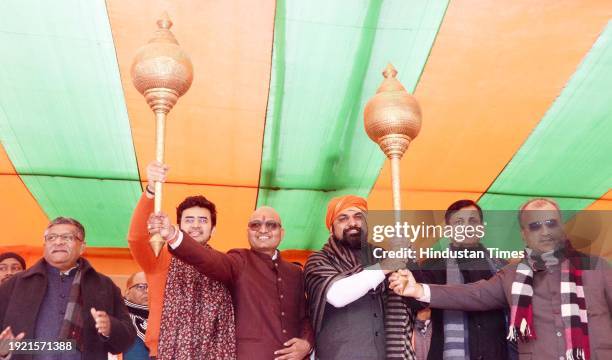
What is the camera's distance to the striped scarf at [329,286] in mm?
2834

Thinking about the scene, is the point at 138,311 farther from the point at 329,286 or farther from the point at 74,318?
the point at 329,286

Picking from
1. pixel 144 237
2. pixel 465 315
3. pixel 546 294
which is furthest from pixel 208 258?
pixel 546 294

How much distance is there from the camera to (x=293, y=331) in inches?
113

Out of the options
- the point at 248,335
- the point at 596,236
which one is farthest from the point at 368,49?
the point at 248,335

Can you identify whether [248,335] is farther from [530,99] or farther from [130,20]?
[530,99]

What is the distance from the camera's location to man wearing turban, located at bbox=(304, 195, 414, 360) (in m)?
2.79

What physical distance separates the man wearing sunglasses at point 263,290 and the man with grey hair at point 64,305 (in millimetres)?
506

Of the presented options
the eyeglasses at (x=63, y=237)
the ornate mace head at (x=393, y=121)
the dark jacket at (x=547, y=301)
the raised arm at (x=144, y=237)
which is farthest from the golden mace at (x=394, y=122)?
the eyeglasses at (x=63, y=237)

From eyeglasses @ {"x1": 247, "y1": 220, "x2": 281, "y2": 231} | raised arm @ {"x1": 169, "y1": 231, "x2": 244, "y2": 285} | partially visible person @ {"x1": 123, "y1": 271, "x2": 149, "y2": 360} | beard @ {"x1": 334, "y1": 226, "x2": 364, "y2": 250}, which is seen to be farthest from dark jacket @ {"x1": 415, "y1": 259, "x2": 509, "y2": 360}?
partially visible person @ {"x1": 123, "y1": 271, "x2": 149, "y2": 360}

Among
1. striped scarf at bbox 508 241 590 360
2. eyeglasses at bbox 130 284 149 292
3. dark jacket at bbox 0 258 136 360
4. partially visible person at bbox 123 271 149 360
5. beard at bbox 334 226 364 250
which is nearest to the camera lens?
striped scarf at bbox 508 241 590 360

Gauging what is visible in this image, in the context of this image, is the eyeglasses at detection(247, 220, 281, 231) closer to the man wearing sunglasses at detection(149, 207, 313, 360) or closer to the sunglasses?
the man wearing sunglasses at detection(149, 207, 313, 360)

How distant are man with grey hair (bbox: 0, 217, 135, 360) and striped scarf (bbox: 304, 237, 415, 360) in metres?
0.80

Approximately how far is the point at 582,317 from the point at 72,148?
3.30 metres

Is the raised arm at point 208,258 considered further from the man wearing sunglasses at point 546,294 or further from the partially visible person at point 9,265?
the partially visible person at point 9,265
